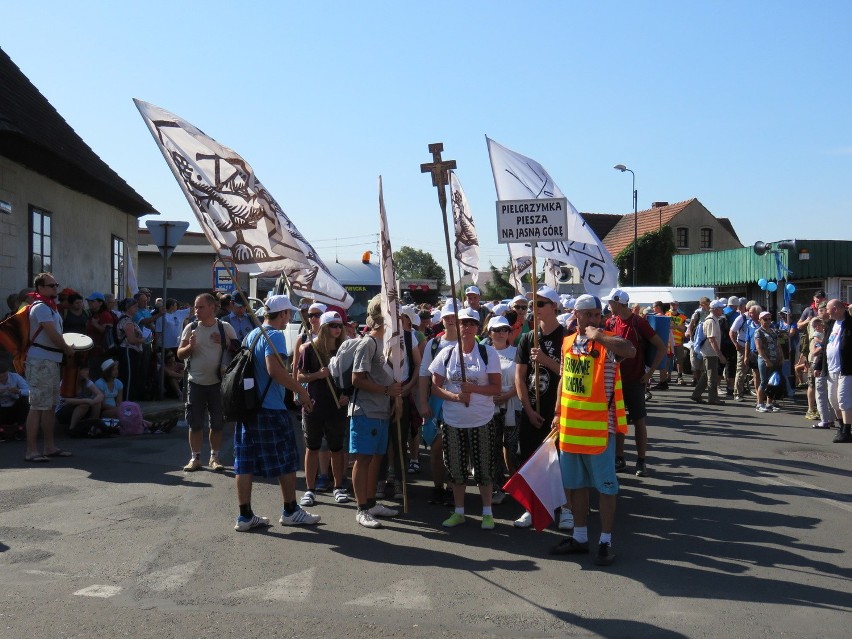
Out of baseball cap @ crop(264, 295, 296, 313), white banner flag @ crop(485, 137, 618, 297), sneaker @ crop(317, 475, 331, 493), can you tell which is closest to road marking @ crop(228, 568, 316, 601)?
baseball cap @ crop(264, 295, 296, 313)

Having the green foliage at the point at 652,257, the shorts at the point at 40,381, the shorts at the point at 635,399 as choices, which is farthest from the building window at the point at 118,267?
the green foliage at the point at 652,257

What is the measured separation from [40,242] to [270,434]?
1269cm

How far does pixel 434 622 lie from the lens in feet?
16.9

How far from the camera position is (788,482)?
951 cm

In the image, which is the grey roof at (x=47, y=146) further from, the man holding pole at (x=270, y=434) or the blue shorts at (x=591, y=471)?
the blue shorts at (x=591, y=471)

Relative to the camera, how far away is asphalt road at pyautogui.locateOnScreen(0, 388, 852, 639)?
5145 mm

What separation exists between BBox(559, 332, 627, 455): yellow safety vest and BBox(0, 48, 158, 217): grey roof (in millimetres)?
11682

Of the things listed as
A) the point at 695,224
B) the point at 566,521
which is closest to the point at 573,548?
the point at 566,521

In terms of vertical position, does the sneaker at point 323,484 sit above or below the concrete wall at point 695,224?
below

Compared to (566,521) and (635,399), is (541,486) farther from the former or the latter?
(635,399)

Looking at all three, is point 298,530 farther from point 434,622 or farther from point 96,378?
point 96,378

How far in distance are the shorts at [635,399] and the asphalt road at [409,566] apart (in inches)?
27.3

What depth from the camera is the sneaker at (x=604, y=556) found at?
6.29m

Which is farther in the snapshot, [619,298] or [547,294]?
[619,298]
